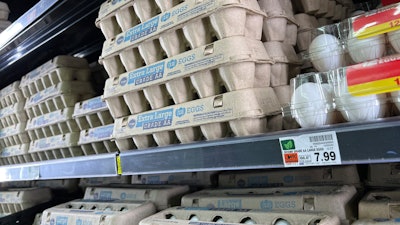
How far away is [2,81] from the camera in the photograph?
2.89 meters

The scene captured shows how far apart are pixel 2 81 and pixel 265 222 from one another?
2570mm

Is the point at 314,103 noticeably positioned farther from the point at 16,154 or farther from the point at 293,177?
the point at 16,154

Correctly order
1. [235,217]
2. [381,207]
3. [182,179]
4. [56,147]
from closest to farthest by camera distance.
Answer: [381,207] < [235,217] < [182,179] < [56,147]

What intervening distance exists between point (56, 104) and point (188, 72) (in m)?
1.11

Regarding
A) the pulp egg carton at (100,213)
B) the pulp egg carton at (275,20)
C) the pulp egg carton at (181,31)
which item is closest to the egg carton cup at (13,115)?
the pulp egg carton at (100,213)

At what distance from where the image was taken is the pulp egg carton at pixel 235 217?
3.12 feet

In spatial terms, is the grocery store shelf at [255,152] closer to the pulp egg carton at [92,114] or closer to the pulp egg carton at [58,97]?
the pulp egg carton at [92,114]

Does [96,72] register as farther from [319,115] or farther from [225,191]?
[319,115]

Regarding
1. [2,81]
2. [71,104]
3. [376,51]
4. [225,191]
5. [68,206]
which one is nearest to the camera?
[376,51]

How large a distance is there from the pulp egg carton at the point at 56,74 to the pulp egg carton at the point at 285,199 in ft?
3.54

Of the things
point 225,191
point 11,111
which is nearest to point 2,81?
point 11,111

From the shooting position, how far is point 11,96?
2.37 meters

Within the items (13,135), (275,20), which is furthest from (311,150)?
(13,135)

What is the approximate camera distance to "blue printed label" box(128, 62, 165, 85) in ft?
4.17
